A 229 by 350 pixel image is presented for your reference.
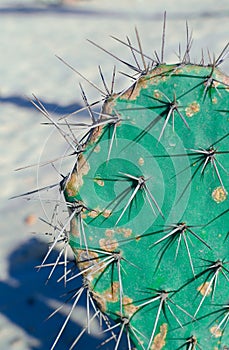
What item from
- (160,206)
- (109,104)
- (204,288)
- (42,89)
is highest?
Result: (42,89)

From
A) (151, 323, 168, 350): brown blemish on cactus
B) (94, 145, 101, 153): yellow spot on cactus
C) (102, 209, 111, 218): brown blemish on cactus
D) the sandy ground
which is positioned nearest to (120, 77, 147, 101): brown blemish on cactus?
(94, 145, 101, 153): yellow spot on cactus

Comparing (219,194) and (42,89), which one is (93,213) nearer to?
(219,194)

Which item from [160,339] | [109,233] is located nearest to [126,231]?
[109,233]

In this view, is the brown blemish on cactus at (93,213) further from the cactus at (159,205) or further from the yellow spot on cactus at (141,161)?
the yellow spot on cactus at (141,161)

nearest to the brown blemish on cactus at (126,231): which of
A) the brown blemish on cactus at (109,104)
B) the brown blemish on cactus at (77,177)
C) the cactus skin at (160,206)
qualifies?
the cactus skin at (160,206)

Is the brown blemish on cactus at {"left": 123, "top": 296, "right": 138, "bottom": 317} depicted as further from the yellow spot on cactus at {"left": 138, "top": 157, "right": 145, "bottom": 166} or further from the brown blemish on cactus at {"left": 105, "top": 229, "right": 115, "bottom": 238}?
the yellow spot on cactus at {"left": 138, "top": 157, "right": 145, "bottom": 166}
